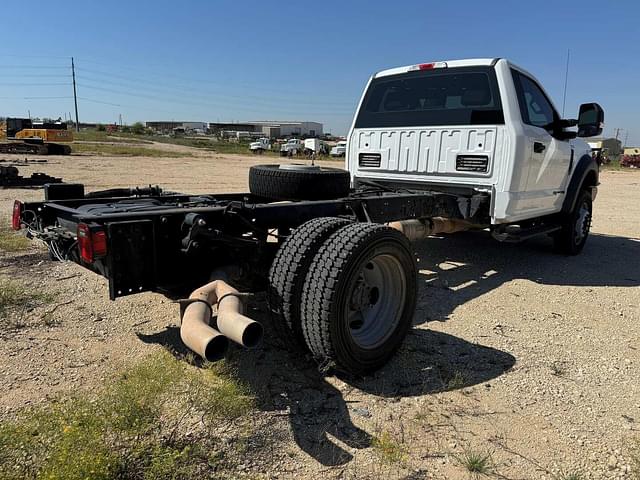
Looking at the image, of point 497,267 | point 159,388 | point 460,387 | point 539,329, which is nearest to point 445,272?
point 497,267

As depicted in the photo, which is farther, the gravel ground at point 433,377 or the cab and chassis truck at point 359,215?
the cab and chassis truck at point 359,215

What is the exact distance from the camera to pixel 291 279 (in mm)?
2980

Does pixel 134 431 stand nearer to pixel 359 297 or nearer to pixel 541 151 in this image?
pixel 359 297

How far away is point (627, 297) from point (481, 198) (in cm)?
181

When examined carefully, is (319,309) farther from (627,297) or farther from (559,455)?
(627,297)

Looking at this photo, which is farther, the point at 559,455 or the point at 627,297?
the point at 627,297

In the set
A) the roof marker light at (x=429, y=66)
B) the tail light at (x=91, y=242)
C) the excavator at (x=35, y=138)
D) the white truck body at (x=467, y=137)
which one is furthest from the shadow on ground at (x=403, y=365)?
the excavator at (x=35, y=138)

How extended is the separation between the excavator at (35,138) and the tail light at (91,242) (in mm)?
28447

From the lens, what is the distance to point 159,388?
2889mm

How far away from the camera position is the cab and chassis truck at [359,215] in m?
2.93

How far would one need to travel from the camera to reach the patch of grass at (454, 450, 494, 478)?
7.86 ft

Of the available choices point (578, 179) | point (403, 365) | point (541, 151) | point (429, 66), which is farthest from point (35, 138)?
point (403, 365)

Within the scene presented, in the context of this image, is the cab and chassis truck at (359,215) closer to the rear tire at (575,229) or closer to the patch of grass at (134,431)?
the rear tire at (575,229)

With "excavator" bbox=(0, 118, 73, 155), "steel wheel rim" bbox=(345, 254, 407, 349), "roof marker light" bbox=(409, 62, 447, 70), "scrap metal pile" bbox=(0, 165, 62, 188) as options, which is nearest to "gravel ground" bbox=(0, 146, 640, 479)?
"steel wheel rim" bbox=(345, 254, 407, 349)
